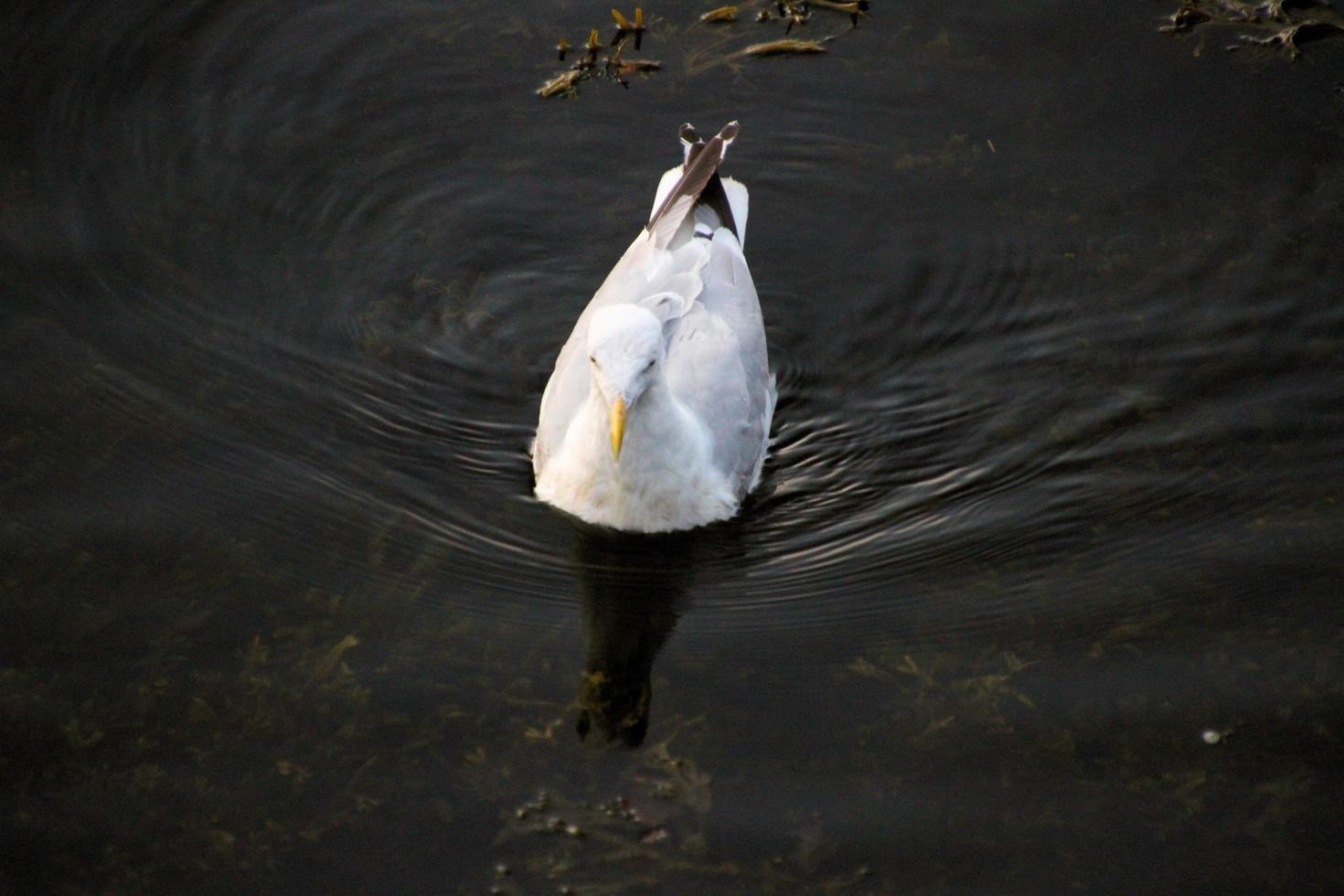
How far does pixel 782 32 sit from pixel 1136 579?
401 cm

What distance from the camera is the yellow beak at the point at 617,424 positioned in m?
5.59

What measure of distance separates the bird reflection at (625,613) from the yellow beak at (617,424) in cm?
52

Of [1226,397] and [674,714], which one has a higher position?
[1226,397]

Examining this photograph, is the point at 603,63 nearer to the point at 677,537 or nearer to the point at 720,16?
the point at 720,16

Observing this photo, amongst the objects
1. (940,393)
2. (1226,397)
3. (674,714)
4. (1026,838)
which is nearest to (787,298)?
(940,393)

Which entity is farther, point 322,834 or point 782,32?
point 782,32

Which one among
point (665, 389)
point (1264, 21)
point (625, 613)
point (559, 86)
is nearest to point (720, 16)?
point (559, 86)

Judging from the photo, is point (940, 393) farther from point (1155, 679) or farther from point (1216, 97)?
point (1216, 97)

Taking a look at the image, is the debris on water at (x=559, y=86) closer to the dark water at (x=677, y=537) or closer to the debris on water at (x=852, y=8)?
the dark water at (x=677, y=537)

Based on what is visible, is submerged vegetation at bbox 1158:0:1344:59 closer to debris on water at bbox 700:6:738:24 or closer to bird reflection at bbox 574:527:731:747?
debris on water at bbox 700:6:738:24

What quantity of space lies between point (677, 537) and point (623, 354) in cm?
82

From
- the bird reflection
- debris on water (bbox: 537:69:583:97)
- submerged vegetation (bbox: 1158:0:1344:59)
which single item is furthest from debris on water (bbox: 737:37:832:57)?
the bird reflection

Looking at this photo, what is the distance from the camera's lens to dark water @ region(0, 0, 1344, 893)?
16.4 feet

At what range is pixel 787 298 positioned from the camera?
7.23m
